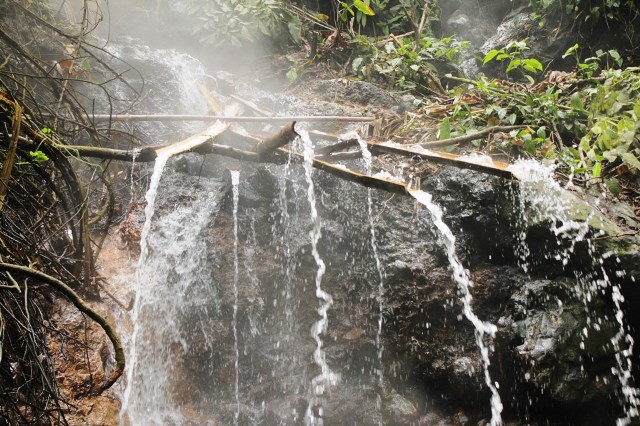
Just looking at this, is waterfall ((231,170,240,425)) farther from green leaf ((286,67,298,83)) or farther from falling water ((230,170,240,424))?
green leaf ((286,67,298,83))

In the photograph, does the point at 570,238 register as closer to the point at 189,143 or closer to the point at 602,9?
the point at 189,143

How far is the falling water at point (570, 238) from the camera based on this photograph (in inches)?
133

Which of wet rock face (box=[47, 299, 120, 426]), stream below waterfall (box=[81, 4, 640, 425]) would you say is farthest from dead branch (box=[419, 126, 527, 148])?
wet rock face (box=[47, 299, 120, 426])

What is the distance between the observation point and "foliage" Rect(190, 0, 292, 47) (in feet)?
23.6

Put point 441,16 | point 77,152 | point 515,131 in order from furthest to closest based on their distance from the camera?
point 441,16, point 515,131, point 77,152

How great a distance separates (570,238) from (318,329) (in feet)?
7.75

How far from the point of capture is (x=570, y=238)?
360 cm

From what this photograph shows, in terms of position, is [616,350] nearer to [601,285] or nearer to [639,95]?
[601,285]

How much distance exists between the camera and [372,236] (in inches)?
159

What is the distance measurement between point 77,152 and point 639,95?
5.18 m

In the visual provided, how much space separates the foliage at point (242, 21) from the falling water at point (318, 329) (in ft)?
13.9

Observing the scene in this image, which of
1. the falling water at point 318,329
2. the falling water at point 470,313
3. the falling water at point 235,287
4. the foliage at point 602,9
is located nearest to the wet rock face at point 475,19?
the foliage at point 602,9

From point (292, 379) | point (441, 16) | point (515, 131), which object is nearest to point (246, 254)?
point (292, 379)

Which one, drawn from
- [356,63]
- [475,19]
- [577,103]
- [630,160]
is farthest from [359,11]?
[630,160]
